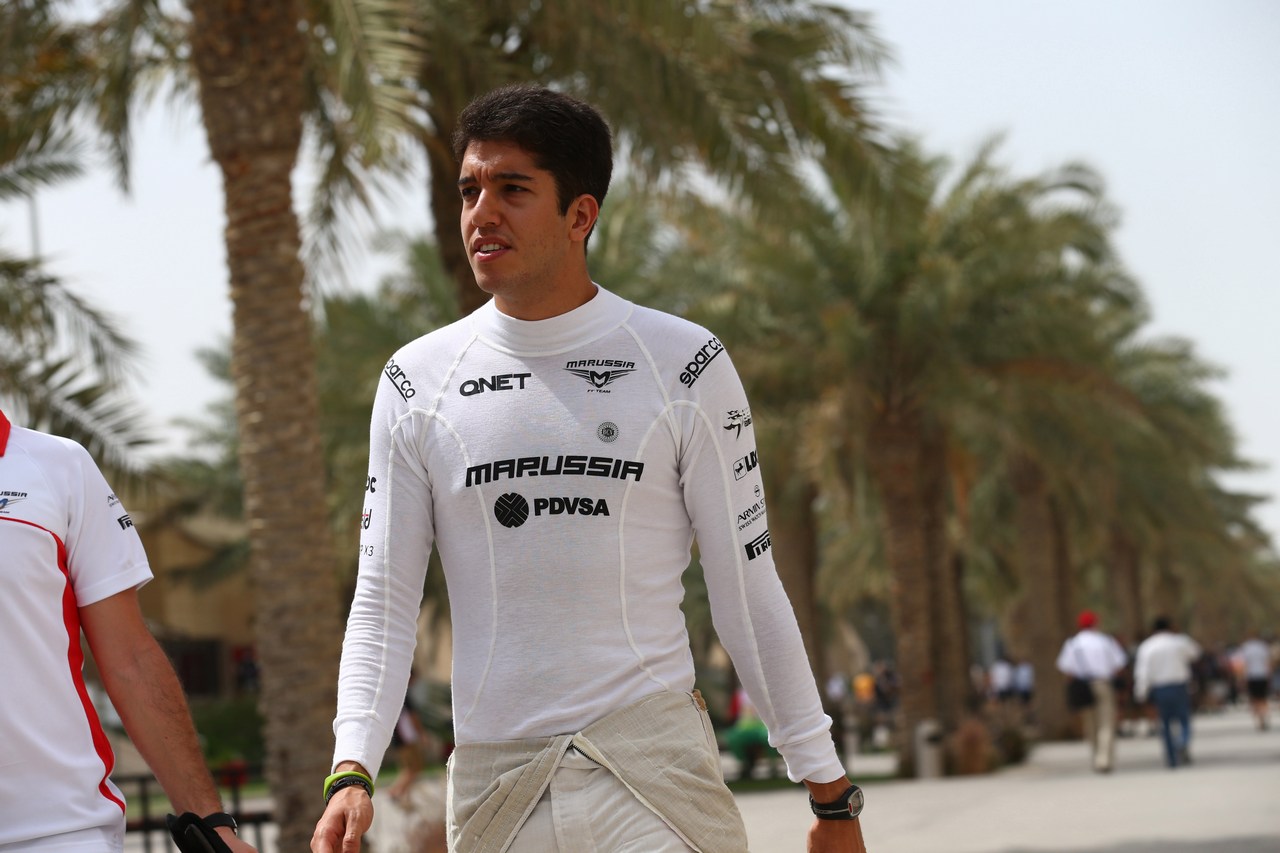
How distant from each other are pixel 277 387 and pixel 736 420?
7.43m

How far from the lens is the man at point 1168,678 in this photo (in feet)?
70.0

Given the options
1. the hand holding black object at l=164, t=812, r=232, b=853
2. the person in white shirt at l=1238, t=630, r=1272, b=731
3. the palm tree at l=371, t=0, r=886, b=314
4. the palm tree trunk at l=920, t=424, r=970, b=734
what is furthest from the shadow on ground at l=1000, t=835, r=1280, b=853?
the person in white shirt at l=1238, t=630, r=1272, b=731

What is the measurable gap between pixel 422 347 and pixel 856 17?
10464 mm

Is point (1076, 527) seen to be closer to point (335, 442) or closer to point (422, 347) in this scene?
point (335, 442)

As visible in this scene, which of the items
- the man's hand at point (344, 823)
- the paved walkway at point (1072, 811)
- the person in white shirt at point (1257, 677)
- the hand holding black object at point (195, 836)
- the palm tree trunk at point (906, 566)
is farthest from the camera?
the person in white shirt at point (1257, 677)

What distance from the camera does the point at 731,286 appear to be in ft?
77.3

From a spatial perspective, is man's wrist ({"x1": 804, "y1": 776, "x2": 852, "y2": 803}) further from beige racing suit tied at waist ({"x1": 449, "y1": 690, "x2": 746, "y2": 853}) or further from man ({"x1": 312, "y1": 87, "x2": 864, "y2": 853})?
beige racing suit tied at waist ({"x1": 449, "y1": 690, "x2": 746, "y2": 853})

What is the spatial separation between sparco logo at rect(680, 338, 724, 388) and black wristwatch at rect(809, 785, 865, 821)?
83 centimetres

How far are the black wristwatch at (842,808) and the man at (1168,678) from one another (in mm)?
18832

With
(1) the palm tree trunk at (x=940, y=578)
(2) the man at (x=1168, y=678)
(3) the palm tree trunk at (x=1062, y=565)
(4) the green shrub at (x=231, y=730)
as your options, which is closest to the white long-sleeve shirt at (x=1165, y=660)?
(2) the man at (x=1168, y=678)

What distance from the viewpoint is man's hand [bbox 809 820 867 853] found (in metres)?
3.38

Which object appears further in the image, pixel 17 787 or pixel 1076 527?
pixel 1076 527

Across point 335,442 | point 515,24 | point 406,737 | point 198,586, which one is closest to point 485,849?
point 515,24

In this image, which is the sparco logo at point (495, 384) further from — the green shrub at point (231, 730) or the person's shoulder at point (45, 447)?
the green shrub at point (231, 730)
